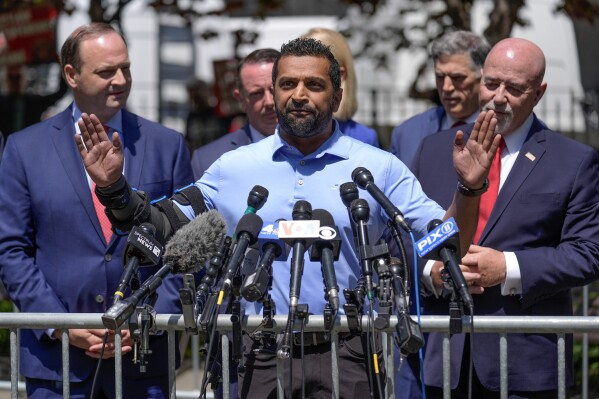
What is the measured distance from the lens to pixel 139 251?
411cm

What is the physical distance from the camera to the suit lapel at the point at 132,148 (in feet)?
17.9

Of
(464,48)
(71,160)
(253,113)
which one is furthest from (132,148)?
(464,48)

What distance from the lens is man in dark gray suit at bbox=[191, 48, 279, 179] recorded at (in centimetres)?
657

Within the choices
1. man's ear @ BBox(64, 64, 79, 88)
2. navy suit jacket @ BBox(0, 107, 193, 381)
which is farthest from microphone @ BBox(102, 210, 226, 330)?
man's ear @ BBox(64, 64, 79, 88)

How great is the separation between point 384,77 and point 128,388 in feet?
52.8

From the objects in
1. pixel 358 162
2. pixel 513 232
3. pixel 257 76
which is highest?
pixel 257 76

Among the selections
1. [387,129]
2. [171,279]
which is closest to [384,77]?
[387,129]

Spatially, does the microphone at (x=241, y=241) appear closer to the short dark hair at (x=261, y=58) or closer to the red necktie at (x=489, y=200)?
the red necktie at (x=489, y=200)

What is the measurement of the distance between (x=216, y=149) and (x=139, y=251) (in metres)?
2.56

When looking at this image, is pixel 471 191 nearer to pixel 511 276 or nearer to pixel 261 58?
pixel 511 276

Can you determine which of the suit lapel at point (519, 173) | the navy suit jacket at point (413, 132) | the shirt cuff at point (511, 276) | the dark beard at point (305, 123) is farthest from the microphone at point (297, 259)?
the navy suit jacket at point (413, 132)

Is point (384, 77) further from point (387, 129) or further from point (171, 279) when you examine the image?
point (171, 279)

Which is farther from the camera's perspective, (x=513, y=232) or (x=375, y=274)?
(x=513, y=232)

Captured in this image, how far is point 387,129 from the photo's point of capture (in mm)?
14250
